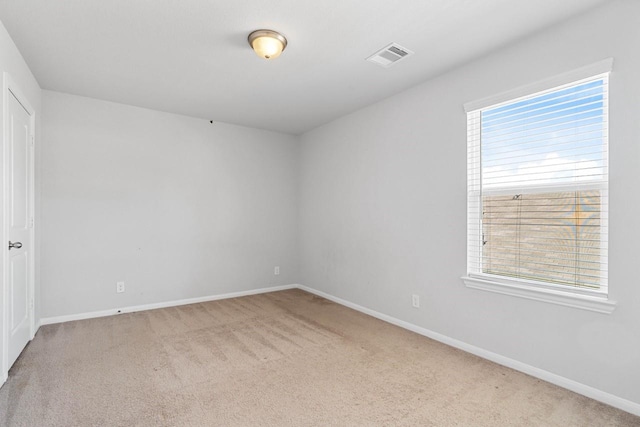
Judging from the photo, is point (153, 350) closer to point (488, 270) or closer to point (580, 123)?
point (488, 270)

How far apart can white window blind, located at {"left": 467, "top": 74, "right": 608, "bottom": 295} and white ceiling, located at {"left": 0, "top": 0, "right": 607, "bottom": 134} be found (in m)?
0.58

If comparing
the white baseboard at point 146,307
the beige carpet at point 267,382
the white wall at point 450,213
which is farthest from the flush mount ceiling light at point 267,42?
the white baseboard at point 146,307

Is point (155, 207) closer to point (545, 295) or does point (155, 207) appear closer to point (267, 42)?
point (267, 42)

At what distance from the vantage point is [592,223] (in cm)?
214

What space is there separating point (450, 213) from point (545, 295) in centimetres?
98

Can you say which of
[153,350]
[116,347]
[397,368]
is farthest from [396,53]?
[116,347]

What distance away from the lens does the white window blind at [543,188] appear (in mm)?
2127

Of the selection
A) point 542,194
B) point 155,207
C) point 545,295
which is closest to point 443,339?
point 545,295

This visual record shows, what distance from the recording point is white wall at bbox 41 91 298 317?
3.59m

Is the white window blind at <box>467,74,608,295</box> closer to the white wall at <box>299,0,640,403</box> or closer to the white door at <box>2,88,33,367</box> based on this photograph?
the white wall at <box>299,0,640,403</box>

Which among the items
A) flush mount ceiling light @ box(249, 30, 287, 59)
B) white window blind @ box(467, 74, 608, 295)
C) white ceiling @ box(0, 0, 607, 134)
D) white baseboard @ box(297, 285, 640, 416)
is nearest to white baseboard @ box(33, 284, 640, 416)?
white baseboard @ box(297, 285, 640, 416)

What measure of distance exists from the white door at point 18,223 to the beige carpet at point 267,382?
261 mm

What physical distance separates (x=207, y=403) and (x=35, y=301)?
8.08ft

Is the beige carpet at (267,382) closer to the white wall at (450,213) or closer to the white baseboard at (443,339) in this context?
the white baseboard at (443,339)
